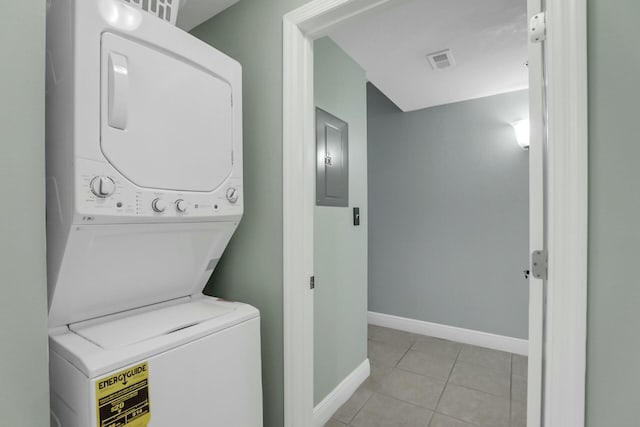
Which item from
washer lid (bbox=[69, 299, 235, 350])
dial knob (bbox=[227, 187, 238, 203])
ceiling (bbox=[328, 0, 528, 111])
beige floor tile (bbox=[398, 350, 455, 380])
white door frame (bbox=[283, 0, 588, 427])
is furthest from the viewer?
beige floor tile (bbox=[398, 350, 455, 380])

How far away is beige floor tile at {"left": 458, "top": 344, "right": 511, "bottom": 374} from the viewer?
252 centimetres

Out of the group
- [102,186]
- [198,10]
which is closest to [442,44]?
[198,10]

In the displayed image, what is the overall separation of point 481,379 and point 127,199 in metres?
2.68

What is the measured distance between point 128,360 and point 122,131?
2.16 feet

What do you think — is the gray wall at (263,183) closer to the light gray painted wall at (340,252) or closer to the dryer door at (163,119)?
the dryer door at (163,119)

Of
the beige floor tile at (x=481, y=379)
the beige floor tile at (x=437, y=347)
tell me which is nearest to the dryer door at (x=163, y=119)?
the beige floor tile at (x=481, y=379)

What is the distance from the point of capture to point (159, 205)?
0.98 m

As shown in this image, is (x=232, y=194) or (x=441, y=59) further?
(x=441, y=59)

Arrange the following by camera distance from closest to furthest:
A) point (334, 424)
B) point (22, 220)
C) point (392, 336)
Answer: point (22, 220), point (334, 424), point (392, 336)

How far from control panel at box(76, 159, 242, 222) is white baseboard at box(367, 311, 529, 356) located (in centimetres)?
275

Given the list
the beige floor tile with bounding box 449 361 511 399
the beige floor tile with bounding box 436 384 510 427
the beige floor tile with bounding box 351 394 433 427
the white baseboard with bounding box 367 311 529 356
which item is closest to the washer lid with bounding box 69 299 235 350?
the beige floor tile with bounding box 351 394 433 427

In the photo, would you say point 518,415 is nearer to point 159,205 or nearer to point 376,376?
point 376,376

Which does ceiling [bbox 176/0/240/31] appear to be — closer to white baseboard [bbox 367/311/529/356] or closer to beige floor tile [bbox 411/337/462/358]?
beige floor tile [bbox 411/337/462/358]

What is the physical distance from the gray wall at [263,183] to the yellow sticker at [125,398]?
0.62 metres
